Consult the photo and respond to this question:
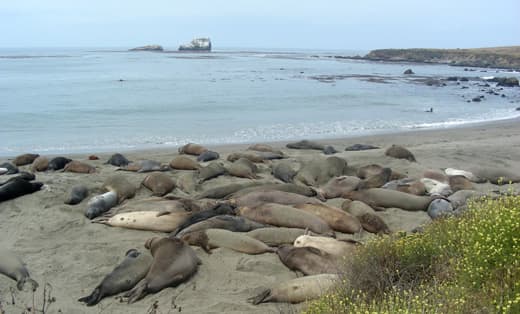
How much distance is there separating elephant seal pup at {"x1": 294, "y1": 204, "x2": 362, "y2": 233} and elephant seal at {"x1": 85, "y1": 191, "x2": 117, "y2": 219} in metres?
3.29

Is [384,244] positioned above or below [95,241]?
above

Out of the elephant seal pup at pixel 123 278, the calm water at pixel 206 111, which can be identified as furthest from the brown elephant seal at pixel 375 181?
the calm water at pixel 206 111

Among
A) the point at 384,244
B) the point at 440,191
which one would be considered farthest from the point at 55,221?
the point at 440,191

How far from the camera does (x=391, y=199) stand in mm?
8852

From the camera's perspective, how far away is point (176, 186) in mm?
9852

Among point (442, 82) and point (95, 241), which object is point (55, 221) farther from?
point (442, 82)

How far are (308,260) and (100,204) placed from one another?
394 centimetres

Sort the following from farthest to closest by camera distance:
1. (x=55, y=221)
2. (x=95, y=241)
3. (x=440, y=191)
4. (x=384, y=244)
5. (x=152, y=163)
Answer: (x=152, y=163)
(x=440, y=191)
(x=55, y=221)
(x=95, y=241)
(x=384, y=244)

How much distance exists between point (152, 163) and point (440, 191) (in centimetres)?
602

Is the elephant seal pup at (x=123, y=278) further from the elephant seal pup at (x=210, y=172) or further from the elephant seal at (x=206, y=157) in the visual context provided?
the elephant seal at (x=206, y=157)

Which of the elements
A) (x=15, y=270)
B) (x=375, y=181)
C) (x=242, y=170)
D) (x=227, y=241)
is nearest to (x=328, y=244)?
(x=227, y=241)

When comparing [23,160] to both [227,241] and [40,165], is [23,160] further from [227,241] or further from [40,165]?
[227,241]

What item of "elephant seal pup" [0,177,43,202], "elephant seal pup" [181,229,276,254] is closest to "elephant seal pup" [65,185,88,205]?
"elephant seal pup" [0,177,43,202]

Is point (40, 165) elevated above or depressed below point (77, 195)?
below
